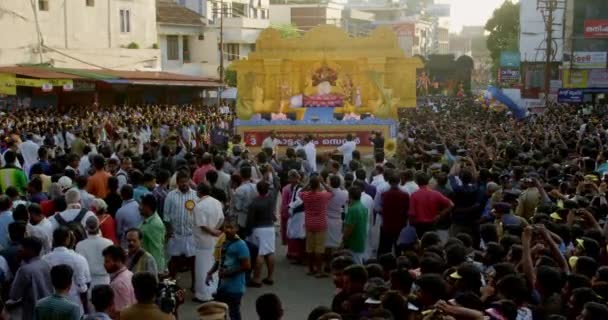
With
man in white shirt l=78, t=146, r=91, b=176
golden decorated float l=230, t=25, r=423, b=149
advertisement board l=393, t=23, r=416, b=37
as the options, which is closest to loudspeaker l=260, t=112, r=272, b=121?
golden decorated float l=230, t=25, r=423, b=149

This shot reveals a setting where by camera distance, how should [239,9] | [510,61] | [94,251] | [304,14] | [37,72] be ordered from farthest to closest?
[304,14] → [239,9] → [510,61] → [37,72] → [94,251]

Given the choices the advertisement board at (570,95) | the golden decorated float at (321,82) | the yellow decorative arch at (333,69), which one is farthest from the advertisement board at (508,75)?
the yellow decorative arch at (333,69)

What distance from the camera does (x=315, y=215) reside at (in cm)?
1079

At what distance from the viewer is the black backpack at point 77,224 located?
7988 mm

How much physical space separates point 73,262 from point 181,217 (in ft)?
8.81

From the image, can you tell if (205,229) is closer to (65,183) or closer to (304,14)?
(65,183)

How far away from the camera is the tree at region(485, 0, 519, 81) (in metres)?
68.1

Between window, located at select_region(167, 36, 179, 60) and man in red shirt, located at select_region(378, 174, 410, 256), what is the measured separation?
3786 cm

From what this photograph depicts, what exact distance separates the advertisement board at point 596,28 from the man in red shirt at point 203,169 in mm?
32744

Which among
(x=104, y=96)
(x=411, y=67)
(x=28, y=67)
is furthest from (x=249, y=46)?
(x=411, y=67)

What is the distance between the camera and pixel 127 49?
38594 mm

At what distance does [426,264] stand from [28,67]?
26.1 meters

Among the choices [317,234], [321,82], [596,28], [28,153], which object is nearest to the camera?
[317,234]

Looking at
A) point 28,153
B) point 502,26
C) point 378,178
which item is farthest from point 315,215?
point 502,26
